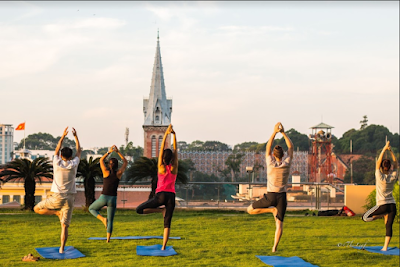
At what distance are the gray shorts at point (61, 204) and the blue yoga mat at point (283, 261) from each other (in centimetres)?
391

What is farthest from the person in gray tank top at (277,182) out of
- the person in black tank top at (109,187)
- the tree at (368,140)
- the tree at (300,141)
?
the tree at (300,141)

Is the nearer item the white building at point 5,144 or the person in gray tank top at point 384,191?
the person in gray tank top at point 384,191

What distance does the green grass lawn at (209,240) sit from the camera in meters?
11.9

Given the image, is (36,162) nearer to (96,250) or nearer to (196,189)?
(196,189)

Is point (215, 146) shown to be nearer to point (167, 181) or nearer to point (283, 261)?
point (283, 261)

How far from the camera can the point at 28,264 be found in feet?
36.3

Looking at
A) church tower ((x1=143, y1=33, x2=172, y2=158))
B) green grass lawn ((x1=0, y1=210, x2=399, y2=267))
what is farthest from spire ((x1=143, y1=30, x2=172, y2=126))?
green grass lawn ((x1=0, y1=210, x2=399, y2=267))

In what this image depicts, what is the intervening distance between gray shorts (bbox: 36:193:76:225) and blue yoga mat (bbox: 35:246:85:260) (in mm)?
824

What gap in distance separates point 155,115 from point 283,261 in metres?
91.8

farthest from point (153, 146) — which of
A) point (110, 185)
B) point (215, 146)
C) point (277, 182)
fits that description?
point (277, 182)

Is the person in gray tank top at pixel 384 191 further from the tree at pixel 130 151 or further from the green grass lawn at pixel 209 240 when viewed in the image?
the tree at pixel 130 151

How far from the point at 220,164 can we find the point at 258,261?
108733mm

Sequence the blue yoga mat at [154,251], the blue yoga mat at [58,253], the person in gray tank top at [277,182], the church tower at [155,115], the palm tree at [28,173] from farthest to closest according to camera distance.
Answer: the church tower at [155,115]
the palm tree at [28,173]
the blue yoga mat at [154,251]
the blue yoga mat at [58,253]
the person in gray tank top at [277,182]

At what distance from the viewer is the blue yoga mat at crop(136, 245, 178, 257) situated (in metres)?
12.2
